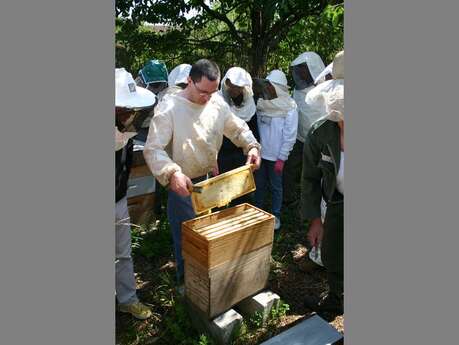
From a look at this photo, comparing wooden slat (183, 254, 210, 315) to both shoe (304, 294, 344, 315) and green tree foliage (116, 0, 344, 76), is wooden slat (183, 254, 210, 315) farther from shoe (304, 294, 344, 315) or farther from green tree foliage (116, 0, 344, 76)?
green tree foliage (116, 0, 344, 76)

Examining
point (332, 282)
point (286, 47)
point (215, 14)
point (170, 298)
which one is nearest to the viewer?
point (332, 282)

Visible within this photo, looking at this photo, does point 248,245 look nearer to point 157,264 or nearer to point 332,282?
point 332,282

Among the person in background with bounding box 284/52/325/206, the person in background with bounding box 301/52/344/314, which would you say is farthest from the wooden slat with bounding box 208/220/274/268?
the person in background with bounding box 284/52/325/206

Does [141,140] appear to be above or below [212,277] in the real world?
above

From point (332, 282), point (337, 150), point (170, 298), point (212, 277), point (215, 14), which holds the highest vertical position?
point (215, 14)

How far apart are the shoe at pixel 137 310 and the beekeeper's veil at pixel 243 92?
5.61ft

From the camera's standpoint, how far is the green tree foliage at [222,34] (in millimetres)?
6172

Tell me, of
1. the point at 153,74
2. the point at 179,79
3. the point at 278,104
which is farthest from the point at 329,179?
the point at 153,74

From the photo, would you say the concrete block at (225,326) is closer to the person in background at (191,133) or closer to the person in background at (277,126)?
the person in background at (191,133)

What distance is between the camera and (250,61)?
6.88 m

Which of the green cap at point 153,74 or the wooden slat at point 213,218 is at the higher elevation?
the green cap at point 153,74

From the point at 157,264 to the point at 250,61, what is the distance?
14.4 ft

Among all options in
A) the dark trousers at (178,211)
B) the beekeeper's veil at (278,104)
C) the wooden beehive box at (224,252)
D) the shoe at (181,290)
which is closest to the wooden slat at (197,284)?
the wooden beehive box at (224,252)

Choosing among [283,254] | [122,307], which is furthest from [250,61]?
[122,307]
